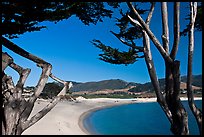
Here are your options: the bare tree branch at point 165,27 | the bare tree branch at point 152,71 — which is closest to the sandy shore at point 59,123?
the bare tree branch at point 152,71

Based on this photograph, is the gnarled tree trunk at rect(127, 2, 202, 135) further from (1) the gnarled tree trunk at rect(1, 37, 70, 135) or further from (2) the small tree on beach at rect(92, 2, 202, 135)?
(1) the gnarled tree trunk at rect(1, 37, 70, 135)

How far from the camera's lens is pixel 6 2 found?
13.1ft

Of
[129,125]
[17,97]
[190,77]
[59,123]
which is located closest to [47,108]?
[17,97]

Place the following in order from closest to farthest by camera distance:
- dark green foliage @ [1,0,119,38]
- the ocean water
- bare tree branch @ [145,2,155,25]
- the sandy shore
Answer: dark green foliage @ [1,0,119,38], bare tree branch @ [145,2,155,25], the sandy shore, the ocean water

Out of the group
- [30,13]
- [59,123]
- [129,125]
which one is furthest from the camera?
[129,125]

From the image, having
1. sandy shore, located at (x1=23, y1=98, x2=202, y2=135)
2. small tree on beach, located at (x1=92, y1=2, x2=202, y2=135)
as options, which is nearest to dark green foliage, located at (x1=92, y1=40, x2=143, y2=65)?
small tree on beach, located at (x1=92, y1=2, x2=202, y2=135)

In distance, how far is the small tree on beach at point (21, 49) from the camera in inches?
167

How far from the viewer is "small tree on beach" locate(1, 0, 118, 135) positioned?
4.25 metres

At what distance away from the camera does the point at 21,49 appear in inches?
204

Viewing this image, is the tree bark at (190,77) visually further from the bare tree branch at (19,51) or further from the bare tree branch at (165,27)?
the bare tree branch at (19,51)

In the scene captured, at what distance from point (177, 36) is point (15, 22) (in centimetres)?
286

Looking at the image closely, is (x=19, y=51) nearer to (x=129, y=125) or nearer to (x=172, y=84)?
(x=172, y=84)

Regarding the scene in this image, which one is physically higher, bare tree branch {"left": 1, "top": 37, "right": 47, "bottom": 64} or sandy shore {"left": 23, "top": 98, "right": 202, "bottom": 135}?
bare tree branch {"left": 1, "top": 37, "right": 47, "bottom": 64}

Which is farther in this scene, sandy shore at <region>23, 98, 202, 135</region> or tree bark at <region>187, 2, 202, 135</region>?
sandy shore at <region>23, 98, 202, 135</region>
